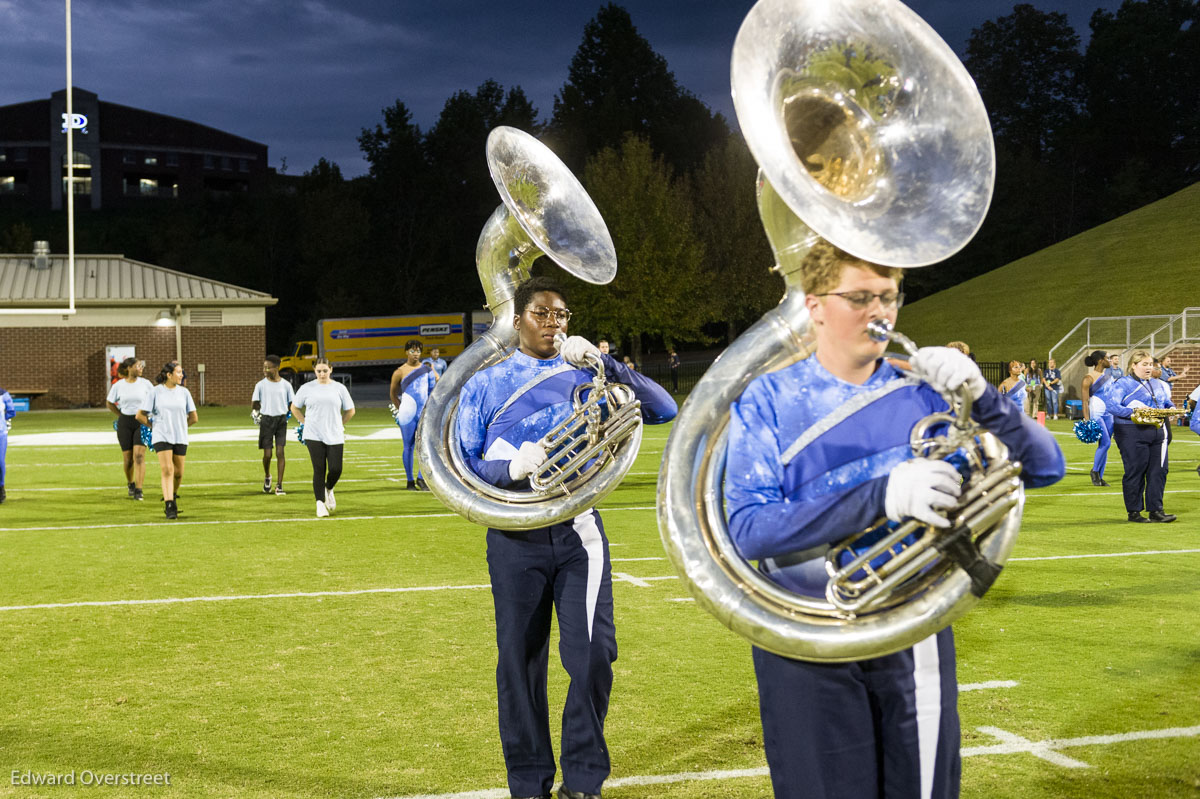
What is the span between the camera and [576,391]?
13.6 feet

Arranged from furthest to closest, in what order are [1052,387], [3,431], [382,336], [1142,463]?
[382,336] < [1052,387] < [3,431] < [1142,463]

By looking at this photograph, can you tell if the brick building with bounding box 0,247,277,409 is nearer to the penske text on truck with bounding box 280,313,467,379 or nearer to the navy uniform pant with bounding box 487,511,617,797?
the penske text on truck with bounding box 280,313,467,379

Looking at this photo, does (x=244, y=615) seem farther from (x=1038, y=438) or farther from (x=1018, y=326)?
(x=1018, y=326)

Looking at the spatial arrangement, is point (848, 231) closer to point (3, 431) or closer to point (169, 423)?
point (169, 423)

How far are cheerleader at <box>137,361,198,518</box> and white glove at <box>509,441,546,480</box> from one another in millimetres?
8998

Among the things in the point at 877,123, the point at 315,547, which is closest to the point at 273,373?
the point at 315,547

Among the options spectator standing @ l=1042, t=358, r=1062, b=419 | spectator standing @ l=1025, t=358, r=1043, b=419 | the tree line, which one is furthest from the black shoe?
the tree line

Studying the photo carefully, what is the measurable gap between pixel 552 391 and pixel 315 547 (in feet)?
21.6

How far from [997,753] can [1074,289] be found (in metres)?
41.8

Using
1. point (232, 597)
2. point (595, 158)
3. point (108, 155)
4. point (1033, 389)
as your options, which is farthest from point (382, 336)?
point (232, 597)

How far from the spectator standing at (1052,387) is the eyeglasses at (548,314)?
2482 cm

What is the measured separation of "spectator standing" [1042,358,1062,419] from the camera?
26828 millimetres

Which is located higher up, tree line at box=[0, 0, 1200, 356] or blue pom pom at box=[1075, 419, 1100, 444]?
tree line at box=[0, 0, 1200, 356]

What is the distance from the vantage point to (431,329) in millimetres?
45875
